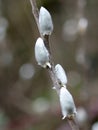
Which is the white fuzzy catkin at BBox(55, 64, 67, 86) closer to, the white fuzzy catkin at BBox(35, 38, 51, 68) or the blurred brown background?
the white fuzzy catkin at BBox(35, 38, 51, 68)

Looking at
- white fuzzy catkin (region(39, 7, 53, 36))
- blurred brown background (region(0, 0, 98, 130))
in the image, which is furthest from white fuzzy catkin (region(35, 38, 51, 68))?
blurred brown background (region(0, 0, 98, 130))

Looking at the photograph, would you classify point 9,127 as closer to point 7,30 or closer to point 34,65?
point 34,65

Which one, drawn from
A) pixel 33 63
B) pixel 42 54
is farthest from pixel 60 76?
pixel 33 63

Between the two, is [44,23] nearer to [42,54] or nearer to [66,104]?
[42,54]

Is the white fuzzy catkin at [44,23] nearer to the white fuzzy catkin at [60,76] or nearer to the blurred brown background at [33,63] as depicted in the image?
the white fuzzy catkin at [60,76]

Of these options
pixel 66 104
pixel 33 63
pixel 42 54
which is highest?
pixel 42 54

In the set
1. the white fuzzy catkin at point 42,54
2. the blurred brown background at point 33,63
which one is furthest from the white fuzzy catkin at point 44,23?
the blurred brown background at point 33,63

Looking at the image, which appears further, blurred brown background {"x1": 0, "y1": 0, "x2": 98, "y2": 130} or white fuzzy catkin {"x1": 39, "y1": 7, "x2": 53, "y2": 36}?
blurred brown background {"x1": 0, "y1": 0, "x2": 98, "y2": 130}

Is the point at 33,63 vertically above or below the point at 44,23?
below

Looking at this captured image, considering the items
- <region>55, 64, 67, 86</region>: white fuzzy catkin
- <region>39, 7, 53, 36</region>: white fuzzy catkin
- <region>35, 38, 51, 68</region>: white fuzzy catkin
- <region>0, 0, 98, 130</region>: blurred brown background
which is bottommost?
<region>0, 0, 98, 130</region>: blurred brown background
